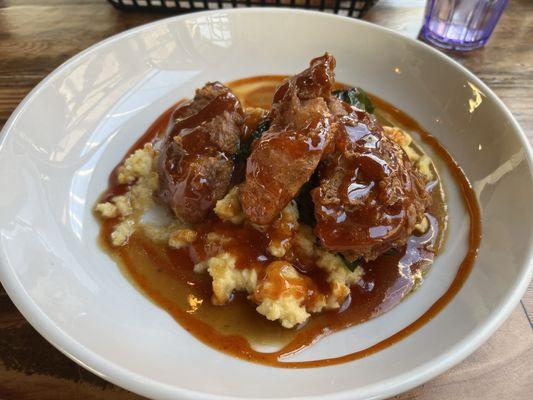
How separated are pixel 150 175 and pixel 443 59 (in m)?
2.24

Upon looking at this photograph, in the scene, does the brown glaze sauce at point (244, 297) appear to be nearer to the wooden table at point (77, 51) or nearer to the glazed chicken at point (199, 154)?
the glazed chicken at point (199, 154)

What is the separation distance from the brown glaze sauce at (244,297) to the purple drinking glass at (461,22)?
6.50 ft

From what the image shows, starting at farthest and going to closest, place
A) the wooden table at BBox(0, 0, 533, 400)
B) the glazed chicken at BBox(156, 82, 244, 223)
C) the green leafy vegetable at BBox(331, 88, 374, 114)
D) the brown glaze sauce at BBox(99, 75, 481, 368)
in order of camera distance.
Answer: the green leafy vegetable at BBox(331, 88, 374, 114) < the glazed chicken at BBox(156, 82, 244, 223) < the brown glaze sauce at BBox(99, 75, 481, 368) < the wooden table at BBox(0, 0, 533, 400)

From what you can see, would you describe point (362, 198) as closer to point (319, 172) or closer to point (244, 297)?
A: point (319, 172)

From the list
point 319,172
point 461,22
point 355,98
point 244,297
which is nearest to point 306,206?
point 319,172

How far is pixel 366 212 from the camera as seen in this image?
7.55 feet

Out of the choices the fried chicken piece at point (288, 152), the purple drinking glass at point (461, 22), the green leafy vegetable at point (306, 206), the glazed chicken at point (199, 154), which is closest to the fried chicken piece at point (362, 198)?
the fried chicken piece at point (288, 152)

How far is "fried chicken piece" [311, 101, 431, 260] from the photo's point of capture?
2303mm

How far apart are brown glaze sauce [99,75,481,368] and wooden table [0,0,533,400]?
35cm

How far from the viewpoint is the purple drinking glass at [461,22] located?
13.4ft

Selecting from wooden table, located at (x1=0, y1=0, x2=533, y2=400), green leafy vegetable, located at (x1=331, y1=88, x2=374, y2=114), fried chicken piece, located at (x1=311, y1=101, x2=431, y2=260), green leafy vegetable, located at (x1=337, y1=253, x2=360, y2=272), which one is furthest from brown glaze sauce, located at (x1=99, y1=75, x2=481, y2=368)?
green leafy vegetable, located at (x1=331, y1=88, x2=374, y2=114)

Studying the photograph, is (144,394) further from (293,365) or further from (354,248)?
(354,248)

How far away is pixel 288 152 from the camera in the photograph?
→ 2293mm

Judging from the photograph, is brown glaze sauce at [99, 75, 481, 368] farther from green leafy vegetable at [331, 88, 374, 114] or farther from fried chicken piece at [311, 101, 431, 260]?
green leafy vegetable at [331, 88, 374, 114]
